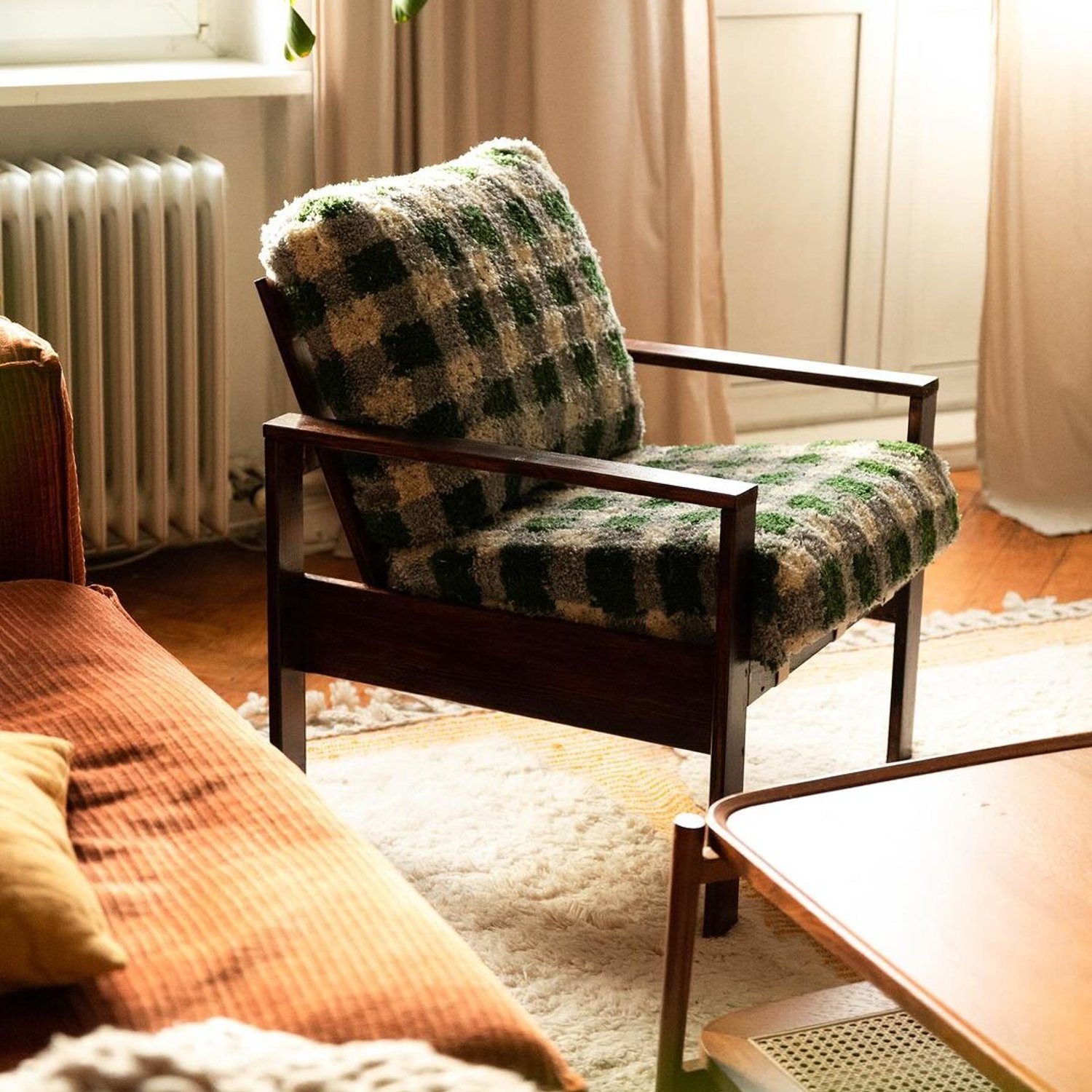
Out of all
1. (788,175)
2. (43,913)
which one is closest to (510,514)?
(43,913)

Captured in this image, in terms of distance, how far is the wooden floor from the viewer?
2740 mm

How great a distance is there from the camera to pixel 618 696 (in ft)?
6.31

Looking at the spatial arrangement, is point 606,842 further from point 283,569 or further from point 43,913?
point 43,913

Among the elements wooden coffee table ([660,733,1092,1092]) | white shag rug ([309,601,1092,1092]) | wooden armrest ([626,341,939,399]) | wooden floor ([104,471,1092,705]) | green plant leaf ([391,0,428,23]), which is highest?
green plant leaf ([391,0,428,23])

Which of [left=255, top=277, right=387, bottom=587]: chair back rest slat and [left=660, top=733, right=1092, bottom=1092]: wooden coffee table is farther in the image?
[left=255, top=277, right=387, bottom=587]: chair back rest slat

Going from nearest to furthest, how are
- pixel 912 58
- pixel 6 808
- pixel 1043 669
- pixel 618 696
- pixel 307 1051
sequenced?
pixel 307 1051
pixel 6 808
pixel 618 696
pixel 1043 669
pixel 912 58

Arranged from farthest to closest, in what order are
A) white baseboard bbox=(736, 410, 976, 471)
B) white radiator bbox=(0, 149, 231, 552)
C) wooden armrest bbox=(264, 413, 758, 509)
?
white baseboard bbox=(736, 410, 976, 471), white radiator bbox=(0, 149, 231, 552), wooden armrest bbox=(264, 413, 758, 509)

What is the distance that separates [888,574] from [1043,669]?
0.78m

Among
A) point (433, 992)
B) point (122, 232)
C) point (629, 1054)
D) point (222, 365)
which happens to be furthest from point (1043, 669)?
point (433, 992)

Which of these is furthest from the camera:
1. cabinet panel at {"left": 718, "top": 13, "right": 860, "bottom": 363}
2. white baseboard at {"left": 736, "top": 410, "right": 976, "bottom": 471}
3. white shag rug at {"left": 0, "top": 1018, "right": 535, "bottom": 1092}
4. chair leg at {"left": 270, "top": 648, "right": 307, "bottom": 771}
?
white baseboard at {"left": 736, "top": 410, "right": 976, "bottom": 471}

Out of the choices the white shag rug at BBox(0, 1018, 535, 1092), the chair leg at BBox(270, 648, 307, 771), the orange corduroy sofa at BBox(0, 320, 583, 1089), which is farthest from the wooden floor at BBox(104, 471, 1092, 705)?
the white shag rug at BBox(0, 1018, 535, 1092)

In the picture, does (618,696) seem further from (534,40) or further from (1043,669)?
(534,40)

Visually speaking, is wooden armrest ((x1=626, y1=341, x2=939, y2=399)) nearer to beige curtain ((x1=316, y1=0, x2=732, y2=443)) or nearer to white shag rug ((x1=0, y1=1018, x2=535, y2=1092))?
beige curtain ((x1=316, y1=0, x2=732, y2=443))

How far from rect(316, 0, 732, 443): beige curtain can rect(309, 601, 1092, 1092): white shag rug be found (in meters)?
0.88
